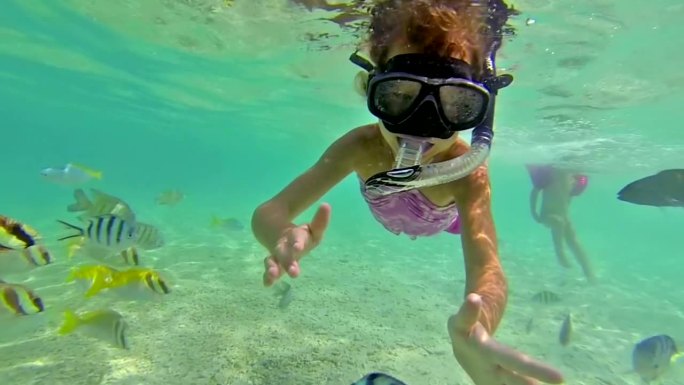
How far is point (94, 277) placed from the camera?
5160 mm

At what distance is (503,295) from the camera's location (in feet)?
8.82

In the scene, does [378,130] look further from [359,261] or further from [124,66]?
[124,66]

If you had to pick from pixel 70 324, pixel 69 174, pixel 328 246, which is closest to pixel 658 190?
pixel 70 324

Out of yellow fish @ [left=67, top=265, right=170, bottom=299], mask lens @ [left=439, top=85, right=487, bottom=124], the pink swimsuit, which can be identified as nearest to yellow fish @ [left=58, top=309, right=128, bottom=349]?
yellow fish @ [left=67, top=265, right=170, bottom=299]

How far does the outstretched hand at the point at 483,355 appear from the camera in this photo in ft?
5.65

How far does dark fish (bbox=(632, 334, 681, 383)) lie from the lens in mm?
5117

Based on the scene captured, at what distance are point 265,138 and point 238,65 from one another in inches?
1170

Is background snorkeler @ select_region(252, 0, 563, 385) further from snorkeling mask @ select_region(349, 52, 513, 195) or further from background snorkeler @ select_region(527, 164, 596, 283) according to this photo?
background snorkeler @ select_region(527, 164, 596, 283)

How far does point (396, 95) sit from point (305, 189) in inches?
55.0

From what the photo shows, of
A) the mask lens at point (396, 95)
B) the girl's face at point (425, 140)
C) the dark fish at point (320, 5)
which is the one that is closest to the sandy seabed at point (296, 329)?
the girl's face at point (425, 140)

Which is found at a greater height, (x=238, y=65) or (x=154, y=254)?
(x=238, y=65)

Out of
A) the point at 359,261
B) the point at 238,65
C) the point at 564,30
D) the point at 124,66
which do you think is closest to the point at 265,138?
the point at 124,66

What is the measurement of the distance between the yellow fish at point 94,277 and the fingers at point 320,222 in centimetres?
355

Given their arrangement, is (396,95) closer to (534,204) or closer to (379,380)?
(379,380)
